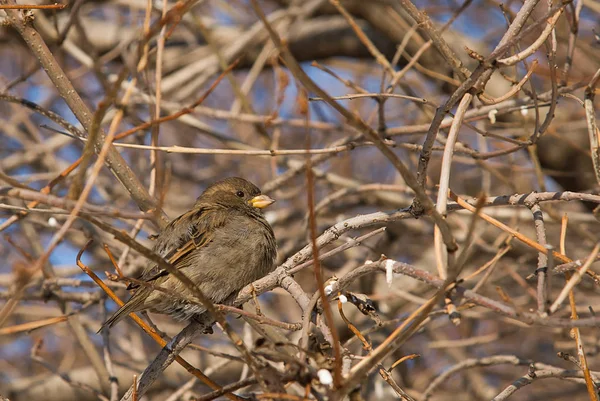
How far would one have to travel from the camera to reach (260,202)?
5.02 m

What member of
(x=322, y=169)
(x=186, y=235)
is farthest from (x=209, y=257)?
(x=322, y=169)

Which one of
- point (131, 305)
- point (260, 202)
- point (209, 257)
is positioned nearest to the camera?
point (131, 305)

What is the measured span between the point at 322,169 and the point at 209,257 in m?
2.77

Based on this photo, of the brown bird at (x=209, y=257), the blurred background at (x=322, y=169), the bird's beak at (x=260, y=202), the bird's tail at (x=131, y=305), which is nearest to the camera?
the bird's tail at (x=131, y=305)

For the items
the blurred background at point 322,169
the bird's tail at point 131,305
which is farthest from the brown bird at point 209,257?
the blurred background at point 322,169

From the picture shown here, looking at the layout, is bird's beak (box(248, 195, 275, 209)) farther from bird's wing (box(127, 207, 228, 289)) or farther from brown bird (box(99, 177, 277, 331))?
bird's wing (box(127, 207, 228, 289))

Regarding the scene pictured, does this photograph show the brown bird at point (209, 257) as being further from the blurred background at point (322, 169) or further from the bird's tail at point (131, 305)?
the blurred background at point (322, 169)

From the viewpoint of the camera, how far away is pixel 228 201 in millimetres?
5023

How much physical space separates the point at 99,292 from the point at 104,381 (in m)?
0.68

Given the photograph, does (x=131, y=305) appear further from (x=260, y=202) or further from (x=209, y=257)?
(x=260, y=202)

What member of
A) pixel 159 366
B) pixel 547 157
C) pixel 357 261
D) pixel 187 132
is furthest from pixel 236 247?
pixel 187 132

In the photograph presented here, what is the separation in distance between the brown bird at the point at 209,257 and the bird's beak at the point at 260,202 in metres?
0.30

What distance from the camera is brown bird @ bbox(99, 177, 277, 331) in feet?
12.8

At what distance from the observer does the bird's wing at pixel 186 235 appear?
166 inches
